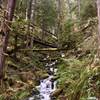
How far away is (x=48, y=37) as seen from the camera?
2738cm

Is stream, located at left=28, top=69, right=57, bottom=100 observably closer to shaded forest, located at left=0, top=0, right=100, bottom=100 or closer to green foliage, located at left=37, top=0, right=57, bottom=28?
shaded forest, located at left=0, top=0, right=100, bottom=100

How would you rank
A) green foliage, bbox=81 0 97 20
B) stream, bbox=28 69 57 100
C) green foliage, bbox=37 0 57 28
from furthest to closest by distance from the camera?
green foliage, bbox=37 0 57 28
green foliage, bbox=81 0 97 20
stream, bbox=28 69 57 100

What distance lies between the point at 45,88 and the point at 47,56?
7428 mm

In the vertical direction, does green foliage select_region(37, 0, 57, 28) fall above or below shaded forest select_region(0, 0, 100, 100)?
above

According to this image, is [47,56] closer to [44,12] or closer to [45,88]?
[44,12]

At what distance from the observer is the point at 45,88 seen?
14.0m

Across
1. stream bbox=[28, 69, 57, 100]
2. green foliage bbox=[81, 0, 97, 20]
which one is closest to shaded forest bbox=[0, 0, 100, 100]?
green foliage bbox=[81, 0, 97, 20]

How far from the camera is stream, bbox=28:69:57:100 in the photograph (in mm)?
12109

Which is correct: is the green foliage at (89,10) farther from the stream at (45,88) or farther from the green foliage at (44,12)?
the stream at (45,88)

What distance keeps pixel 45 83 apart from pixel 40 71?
1.93m

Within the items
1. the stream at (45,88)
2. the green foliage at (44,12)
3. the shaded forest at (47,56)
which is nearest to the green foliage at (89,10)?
the shaded forest at (47,56)

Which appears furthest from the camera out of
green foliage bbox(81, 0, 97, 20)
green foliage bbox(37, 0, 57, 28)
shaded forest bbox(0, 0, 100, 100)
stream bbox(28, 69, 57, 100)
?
green foliage bbox(37, 0, 57, 28)

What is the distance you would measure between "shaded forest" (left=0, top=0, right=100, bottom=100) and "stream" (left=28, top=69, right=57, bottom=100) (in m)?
0.29

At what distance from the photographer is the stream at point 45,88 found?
1211 cm
